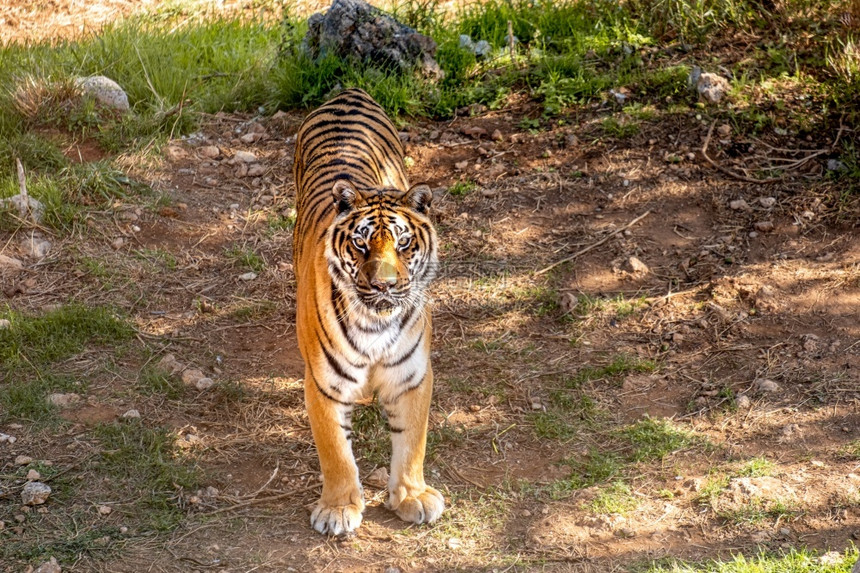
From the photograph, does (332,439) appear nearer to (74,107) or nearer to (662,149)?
(662,149)

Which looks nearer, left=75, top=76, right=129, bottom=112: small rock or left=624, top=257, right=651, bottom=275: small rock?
left=624, top=257, right=651, bottom=275: small rock

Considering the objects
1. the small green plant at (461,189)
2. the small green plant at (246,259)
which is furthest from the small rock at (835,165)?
the small green plant at (246,259)

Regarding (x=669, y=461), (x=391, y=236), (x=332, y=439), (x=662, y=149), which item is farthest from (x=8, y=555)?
(x=662, y=149)

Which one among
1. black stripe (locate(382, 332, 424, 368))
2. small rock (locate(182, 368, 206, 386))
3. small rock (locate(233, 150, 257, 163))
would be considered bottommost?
small rock (locate(182, 368, 206, 386))

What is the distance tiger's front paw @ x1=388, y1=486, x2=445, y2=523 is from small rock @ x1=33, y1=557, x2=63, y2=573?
4.31 feet

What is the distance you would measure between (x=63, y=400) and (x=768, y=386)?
3366 millimetres

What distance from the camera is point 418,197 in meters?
3.93

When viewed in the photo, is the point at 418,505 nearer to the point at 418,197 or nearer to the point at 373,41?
the point at 418,197

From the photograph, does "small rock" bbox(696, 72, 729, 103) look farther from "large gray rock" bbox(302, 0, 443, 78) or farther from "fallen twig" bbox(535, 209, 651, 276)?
"large gray rock" bbox(302, 0, 443, 78)

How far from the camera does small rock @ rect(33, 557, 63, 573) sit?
3.67 m

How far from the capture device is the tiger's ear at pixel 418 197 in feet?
12.8

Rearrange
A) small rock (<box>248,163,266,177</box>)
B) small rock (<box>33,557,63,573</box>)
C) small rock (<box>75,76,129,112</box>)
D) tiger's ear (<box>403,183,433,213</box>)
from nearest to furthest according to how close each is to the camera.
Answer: small rock (<box>33,557,63,573</box>), tiger's ear (<box>403,183,433,213</box>), small rock (<box>248,163,266,177</box>), small rock (<box>75,76,129,112</box>)

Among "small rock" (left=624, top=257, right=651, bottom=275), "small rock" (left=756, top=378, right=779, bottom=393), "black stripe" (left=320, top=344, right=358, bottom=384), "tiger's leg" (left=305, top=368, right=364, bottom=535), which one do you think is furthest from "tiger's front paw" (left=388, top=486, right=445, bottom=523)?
"small rock" (left=624, top=257, right=651, bottom=275)

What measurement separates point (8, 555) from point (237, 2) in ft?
20.7
